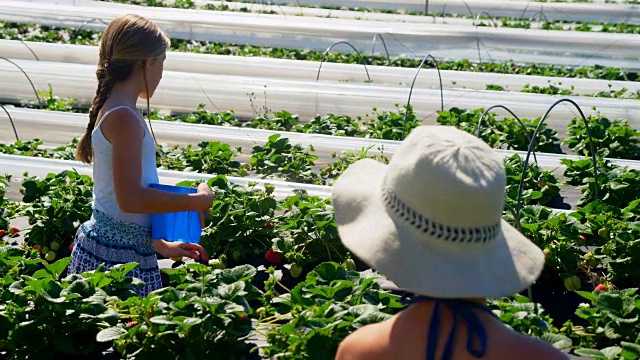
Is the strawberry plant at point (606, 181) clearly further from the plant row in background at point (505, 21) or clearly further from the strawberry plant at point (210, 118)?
the plant row in background at point (505, 21)

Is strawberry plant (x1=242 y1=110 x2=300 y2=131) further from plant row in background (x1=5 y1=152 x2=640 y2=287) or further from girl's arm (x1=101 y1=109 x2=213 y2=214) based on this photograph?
girl's arm (x1=101 y1=109 x2=213 y2=214)

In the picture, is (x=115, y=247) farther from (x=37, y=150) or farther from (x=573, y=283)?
(x=37, y=150)

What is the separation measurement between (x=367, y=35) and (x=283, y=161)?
3.94 m

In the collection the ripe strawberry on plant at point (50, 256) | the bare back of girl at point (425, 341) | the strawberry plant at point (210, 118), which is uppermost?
the bare back of girl at point (425, 341)

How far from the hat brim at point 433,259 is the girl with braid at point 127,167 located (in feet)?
4.08

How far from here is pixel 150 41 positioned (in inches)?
127

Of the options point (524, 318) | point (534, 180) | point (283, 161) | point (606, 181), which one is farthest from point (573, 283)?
point (283, 161)

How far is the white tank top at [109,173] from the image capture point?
10.6 feet

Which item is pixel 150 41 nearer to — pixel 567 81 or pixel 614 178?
pixel 614 178

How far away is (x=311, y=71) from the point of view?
774 centimetres

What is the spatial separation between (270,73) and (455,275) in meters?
5.95

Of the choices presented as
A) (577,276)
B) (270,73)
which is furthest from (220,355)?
(270,73)

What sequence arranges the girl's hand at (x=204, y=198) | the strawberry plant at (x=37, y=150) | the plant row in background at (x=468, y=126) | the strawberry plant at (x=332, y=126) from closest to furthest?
the girl's hand at (x=204, y=198)
the strawberry plant at (x=37, y=150)
the plant row in background at (x=468, y=126)
the strawberry plant at (x=332, y=126)

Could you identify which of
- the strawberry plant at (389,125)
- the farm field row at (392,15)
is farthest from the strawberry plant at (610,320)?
the farm field row at (392,15)
